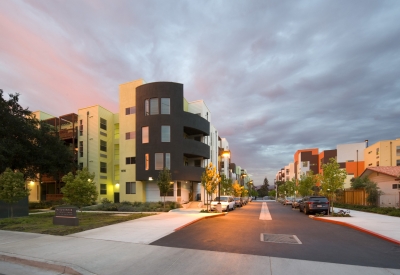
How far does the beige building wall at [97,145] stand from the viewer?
36906mm

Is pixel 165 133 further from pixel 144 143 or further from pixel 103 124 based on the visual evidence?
pixel 103 124

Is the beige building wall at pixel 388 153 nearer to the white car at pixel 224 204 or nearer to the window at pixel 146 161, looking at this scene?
the white car at pixel 224 204

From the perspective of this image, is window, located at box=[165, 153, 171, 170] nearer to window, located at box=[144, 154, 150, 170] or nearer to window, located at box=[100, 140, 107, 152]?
window, located at box=[144, 154, 150, 170]

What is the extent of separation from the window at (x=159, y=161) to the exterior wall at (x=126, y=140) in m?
3.67

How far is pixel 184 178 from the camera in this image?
1191 inches

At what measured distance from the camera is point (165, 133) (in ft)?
100

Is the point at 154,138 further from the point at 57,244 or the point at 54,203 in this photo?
the point at 57,244

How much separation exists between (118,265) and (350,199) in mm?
32965

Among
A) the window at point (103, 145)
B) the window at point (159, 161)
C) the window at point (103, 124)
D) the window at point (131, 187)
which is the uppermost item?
the window at point (103, 124)

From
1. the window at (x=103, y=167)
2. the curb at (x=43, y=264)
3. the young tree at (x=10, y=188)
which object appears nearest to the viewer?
the curb at (x=43, y=264)

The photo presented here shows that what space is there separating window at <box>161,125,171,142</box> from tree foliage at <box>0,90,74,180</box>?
44.1 ft

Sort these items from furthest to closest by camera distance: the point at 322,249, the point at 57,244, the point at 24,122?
the point at 24,122 < the point at 57,244 < the point at 322,249

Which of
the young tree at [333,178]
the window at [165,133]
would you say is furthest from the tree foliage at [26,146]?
the young tree at [333,178]

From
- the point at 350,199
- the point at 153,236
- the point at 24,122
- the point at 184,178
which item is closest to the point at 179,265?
the point at 153,236
